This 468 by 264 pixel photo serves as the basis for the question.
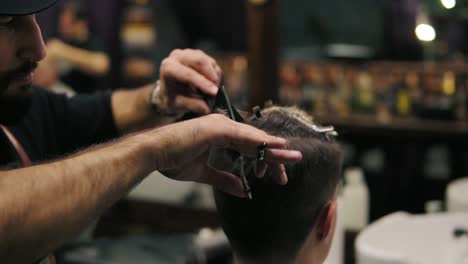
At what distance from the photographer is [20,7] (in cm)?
120

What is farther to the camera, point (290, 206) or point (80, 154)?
point (290, 206)

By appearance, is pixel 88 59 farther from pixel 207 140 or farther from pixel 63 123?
pixel 207 140

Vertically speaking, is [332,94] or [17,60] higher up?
[17,60]

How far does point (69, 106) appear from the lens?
208 cm

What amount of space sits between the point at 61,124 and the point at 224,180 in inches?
34.7

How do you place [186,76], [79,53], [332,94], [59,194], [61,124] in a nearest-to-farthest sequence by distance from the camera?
[59,194]
[186,76]
[61,124]
[332,94]
[79,53]

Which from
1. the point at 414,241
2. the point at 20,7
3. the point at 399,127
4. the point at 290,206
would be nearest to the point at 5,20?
the point at 20,7

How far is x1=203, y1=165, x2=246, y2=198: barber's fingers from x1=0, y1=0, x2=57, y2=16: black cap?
50 cm

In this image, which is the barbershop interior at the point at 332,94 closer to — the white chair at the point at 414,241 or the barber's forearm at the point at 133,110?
the white chair at the point at 414,241

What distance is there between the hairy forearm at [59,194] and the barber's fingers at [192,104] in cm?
46

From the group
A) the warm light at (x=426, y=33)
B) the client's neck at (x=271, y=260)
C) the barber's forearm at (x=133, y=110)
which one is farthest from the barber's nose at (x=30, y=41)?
the warm light at (x=426, y=33)

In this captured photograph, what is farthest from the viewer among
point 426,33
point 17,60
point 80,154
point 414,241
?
point 426,33

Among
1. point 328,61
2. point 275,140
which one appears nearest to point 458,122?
point 328,61

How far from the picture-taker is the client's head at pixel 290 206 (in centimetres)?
154
